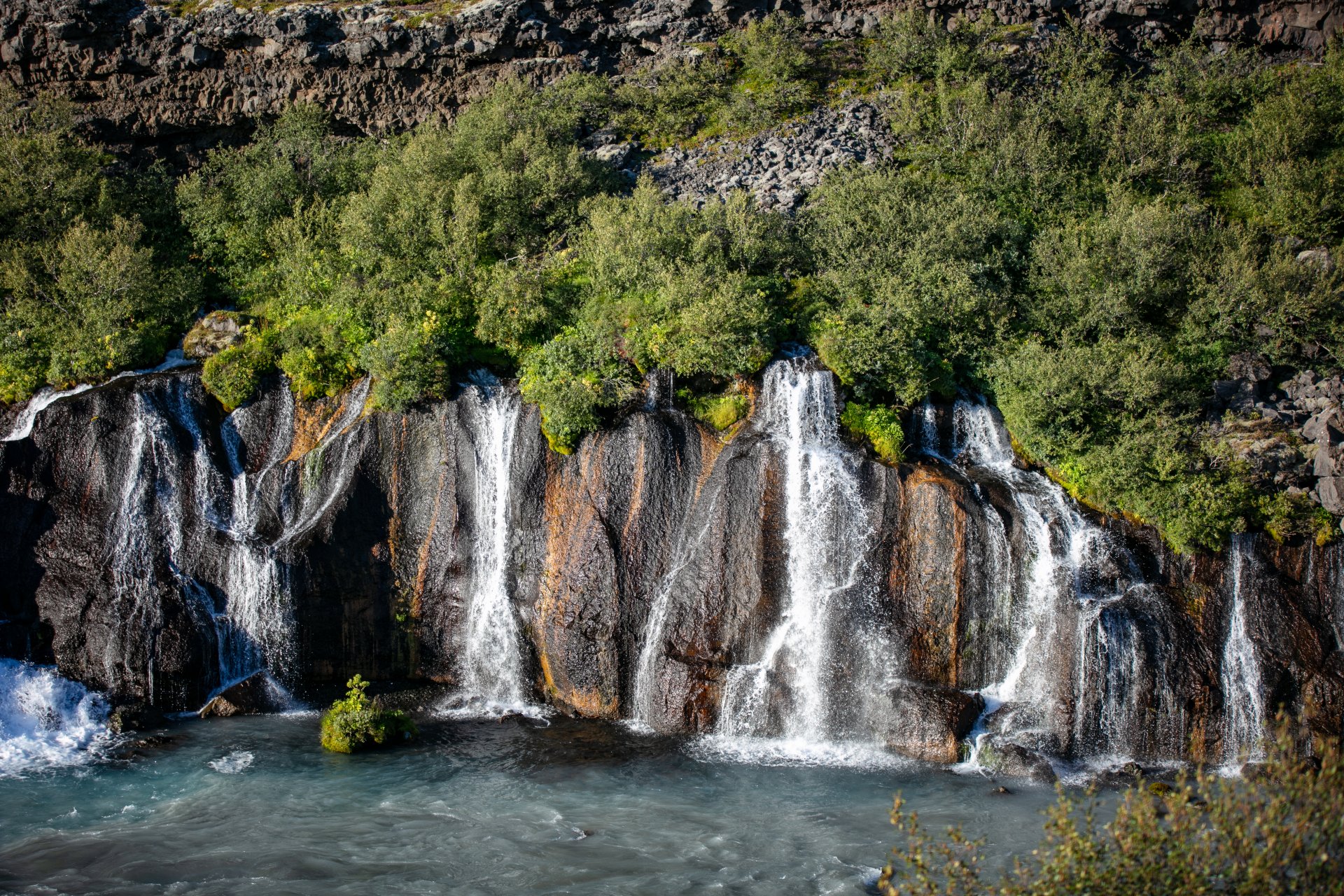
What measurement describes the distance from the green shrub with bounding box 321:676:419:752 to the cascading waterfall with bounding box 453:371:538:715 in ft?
6.36

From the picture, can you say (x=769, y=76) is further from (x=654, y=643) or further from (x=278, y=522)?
(x=278, y=522)

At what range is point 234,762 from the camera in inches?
774

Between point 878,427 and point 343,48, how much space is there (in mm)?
27676

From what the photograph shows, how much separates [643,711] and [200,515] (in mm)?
12458

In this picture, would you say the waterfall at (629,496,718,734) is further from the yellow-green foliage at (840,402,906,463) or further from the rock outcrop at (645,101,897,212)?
the rock outcrop at (645,101,897,212)

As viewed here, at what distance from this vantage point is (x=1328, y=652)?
2012cm

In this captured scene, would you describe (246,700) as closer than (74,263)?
Yes

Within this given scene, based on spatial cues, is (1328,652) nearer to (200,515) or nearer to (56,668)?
(200,515)

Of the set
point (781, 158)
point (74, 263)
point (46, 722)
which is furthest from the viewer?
point (781, 158)

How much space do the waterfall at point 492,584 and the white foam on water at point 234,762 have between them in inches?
192

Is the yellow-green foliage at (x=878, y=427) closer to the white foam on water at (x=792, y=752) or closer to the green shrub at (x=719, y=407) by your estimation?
the green shrub at (x=719, y=407)

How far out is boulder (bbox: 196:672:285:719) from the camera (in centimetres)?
2244

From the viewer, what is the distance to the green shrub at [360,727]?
66.5ft

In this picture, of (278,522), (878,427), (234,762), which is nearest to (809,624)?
(878,427)
